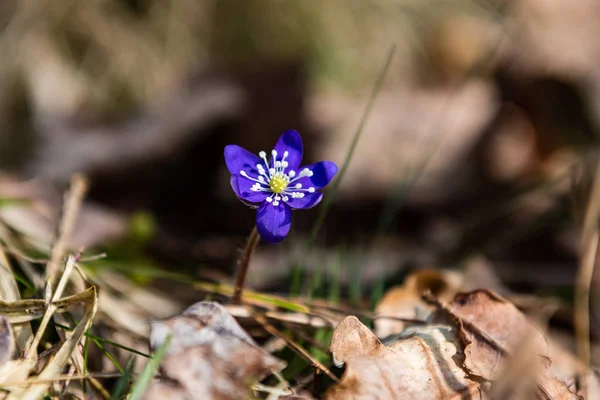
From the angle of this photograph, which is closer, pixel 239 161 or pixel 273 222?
pixel 273 222

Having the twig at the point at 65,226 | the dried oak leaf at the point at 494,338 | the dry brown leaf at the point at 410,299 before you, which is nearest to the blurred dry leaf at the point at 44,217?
the twig at the point at 65,226

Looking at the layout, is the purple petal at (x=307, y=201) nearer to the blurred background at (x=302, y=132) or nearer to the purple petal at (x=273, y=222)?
the purple petal at (x=273, y=222)

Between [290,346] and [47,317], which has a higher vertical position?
[47,317]

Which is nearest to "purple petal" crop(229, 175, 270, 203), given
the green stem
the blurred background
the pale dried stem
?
the green stem

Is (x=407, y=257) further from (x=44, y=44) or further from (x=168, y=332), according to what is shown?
(x=44, y=44)

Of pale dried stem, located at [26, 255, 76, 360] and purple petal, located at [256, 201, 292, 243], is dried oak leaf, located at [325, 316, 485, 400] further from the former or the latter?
pale dried stem, located at [26, 255, 76, 360]

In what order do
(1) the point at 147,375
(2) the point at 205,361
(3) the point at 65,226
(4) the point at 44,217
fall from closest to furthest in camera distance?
(1) the point at 147,375, (2) the point at 205,361, (3) the point at 65,226, (4) the point at 44,217

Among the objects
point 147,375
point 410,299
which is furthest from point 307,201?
point 410,299

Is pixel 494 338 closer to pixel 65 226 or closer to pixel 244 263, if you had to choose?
pixel 244 263
